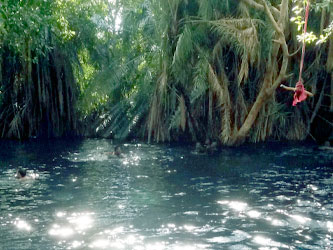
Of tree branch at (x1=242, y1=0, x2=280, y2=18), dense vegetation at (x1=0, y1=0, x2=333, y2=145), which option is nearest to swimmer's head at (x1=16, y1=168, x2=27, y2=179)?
dense vegetation at (x1=0, y1=0, x2=333, y2=145)

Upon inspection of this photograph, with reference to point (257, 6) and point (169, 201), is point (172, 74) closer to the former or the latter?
point (257, 6)

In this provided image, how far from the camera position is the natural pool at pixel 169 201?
926cm

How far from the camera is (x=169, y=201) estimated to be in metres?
12.1

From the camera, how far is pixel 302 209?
11.3 metres

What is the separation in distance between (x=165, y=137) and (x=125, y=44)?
20.5ft

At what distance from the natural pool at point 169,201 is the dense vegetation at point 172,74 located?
10.1 ft

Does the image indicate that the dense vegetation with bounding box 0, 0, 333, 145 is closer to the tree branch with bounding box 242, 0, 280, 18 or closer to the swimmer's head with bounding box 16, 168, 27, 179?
the tree branch with bounding box 242, 0, 280, 18

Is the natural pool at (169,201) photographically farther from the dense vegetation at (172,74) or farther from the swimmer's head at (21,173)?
the dense vegetation at (172,74)

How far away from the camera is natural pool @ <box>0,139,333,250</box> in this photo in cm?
926

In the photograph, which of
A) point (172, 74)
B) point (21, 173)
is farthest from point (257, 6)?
point (21, 173)

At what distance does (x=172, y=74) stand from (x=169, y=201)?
10951mm

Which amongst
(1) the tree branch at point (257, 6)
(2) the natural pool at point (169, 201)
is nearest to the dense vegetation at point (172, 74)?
(1) the tree branch at point (257, 6)

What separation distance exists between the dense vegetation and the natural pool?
121 inches

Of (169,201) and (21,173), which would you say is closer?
(169,201)
